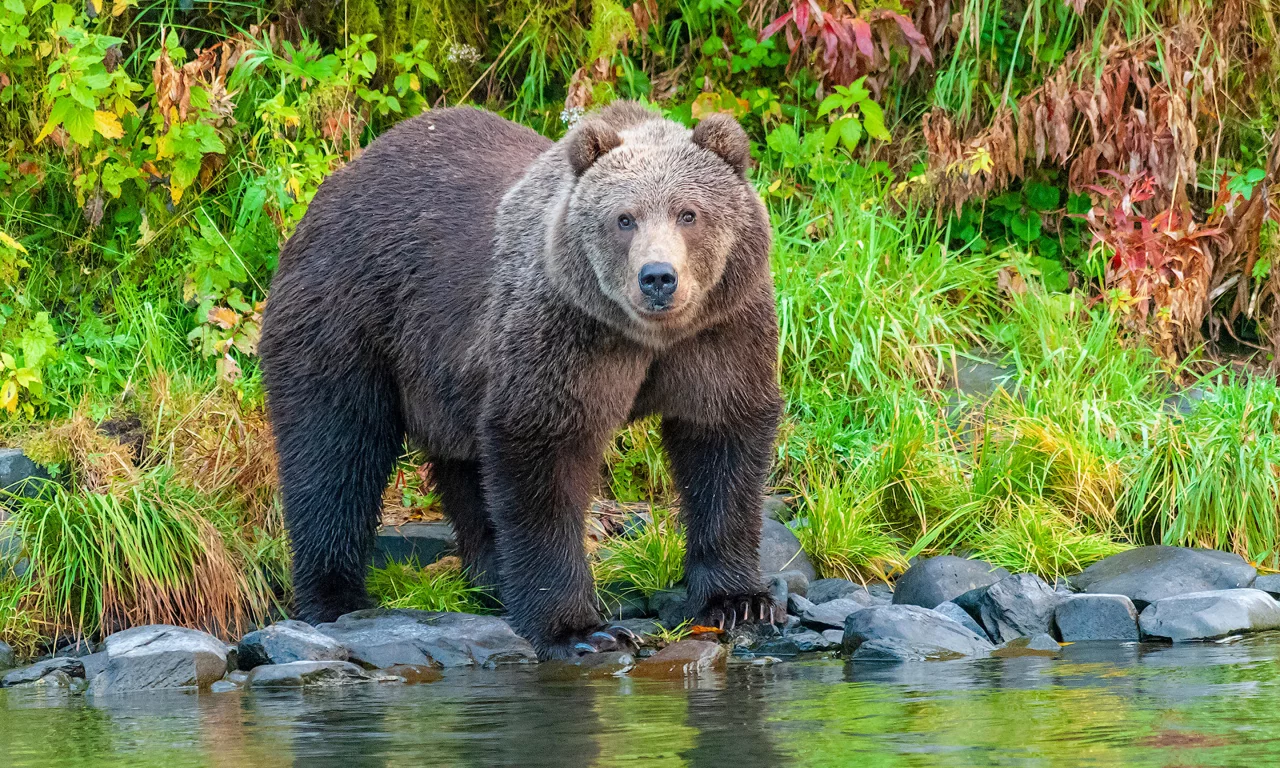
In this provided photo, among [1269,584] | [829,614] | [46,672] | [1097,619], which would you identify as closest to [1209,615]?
[1097,619]

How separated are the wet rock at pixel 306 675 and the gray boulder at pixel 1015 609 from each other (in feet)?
7.25

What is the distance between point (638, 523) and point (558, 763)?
3.33 meters

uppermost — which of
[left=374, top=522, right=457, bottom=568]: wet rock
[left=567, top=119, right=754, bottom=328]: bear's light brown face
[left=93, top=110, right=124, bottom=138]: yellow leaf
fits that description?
[left=93, top=110, right=124, bottom=138]: yellow leaf

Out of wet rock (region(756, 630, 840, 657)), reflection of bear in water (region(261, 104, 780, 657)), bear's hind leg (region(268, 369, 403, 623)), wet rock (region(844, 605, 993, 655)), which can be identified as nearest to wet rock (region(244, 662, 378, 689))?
reflection of bear in water (region(261, 104, 780, 657))

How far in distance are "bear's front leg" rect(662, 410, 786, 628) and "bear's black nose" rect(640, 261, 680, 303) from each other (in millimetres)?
812

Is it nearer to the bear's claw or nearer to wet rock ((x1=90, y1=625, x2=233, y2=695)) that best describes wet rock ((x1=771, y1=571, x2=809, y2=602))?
the bear's claw

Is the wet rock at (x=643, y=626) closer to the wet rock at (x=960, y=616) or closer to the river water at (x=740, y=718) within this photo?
the river water at (x=740, y=718)

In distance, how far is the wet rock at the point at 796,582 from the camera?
653 centimetres

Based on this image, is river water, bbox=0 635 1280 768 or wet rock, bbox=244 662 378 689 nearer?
river water, bbox=0 635 1280 768

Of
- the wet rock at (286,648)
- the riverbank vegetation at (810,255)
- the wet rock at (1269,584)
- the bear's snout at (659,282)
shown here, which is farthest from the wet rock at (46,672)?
the wet rock at (1269,584)

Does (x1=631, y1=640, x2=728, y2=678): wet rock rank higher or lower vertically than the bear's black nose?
lower

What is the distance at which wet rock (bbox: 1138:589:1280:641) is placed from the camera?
575cm

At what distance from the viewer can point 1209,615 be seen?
5.79m

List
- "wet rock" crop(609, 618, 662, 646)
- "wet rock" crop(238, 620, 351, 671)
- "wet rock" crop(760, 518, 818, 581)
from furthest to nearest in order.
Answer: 1. "wet rock" crop(760, 518, 818, 581)
2. "wet rock" crop(609, 618, 662, 646)
3. "wet rock" crop(238, 620, 351, 671)
